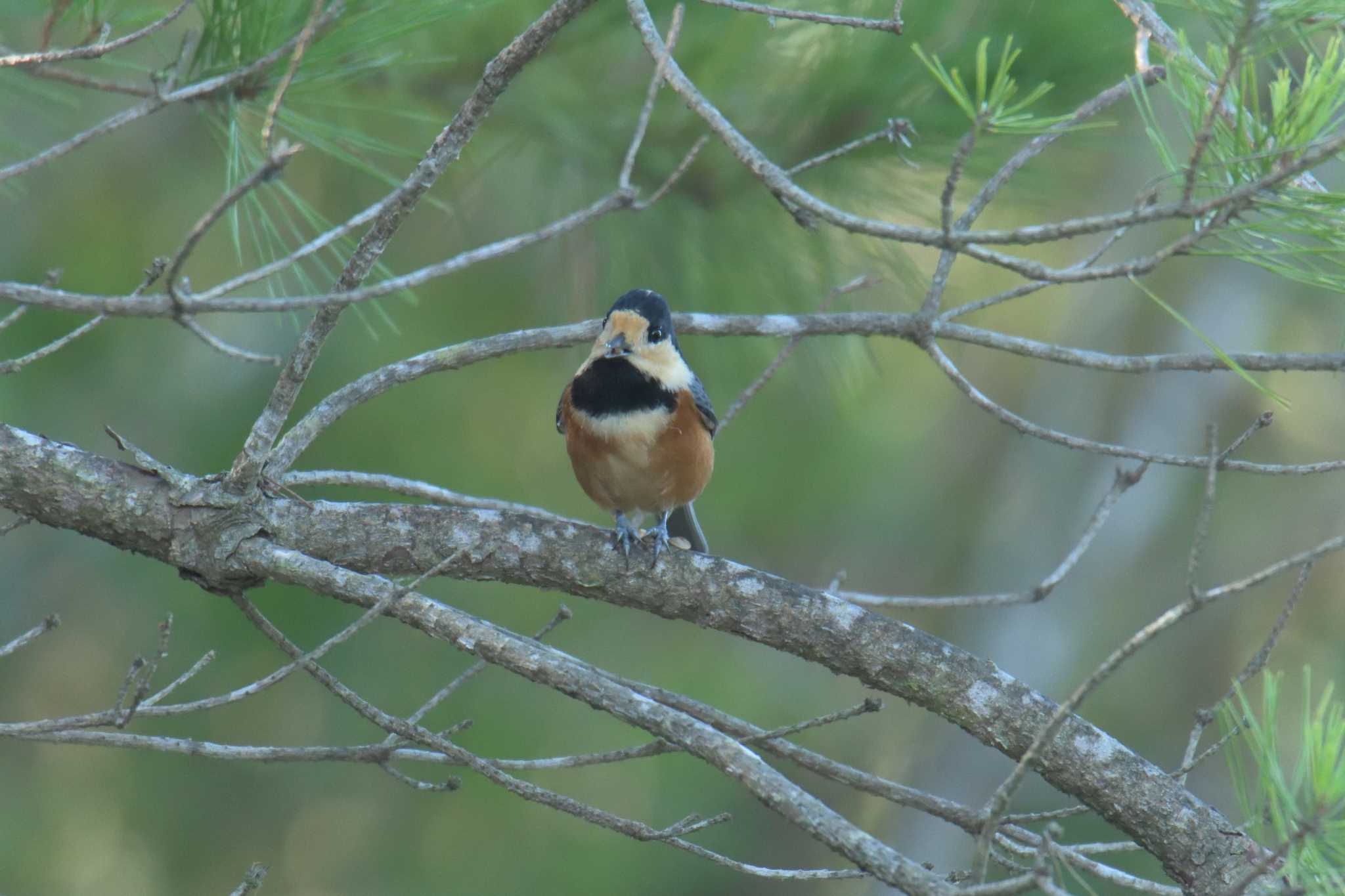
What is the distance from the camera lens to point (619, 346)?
9.35ft

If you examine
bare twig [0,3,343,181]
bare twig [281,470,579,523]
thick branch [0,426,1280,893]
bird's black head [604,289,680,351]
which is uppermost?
bird's black head [604,289,680,351]

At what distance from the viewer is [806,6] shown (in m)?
→ 2.83

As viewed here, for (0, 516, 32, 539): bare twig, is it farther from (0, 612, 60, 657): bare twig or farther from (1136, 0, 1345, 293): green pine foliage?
(1136, 0, 1345, 293): green pine foliage

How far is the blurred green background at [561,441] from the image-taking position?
305 centimetres

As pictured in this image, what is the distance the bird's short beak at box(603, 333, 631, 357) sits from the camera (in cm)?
285

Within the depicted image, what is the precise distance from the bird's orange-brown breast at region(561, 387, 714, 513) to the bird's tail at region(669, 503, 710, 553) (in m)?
0.57

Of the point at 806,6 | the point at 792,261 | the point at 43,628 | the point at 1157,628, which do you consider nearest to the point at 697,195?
→ the point at 792,261

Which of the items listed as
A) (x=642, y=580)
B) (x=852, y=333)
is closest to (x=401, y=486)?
(x=642, y=580)

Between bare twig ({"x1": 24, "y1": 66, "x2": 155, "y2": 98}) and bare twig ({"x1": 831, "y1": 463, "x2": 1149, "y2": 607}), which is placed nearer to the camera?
bare twig ({"x1": 24, "y1": 66, "x2": 155, "y2": 98})

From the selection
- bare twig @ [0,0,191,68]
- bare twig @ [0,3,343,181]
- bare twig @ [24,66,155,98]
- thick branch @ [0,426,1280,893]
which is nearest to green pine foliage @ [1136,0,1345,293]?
thick branch @ [0,426,1280,893]

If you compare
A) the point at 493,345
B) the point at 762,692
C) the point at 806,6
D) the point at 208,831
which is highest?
the point at 806,6

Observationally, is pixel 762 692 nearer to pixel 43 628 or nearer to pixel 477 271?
pixel 477 271

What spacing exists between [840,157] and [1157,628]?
200 centimetres

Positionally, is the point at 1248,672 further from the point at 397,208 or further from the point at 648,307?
the point at 648,307
